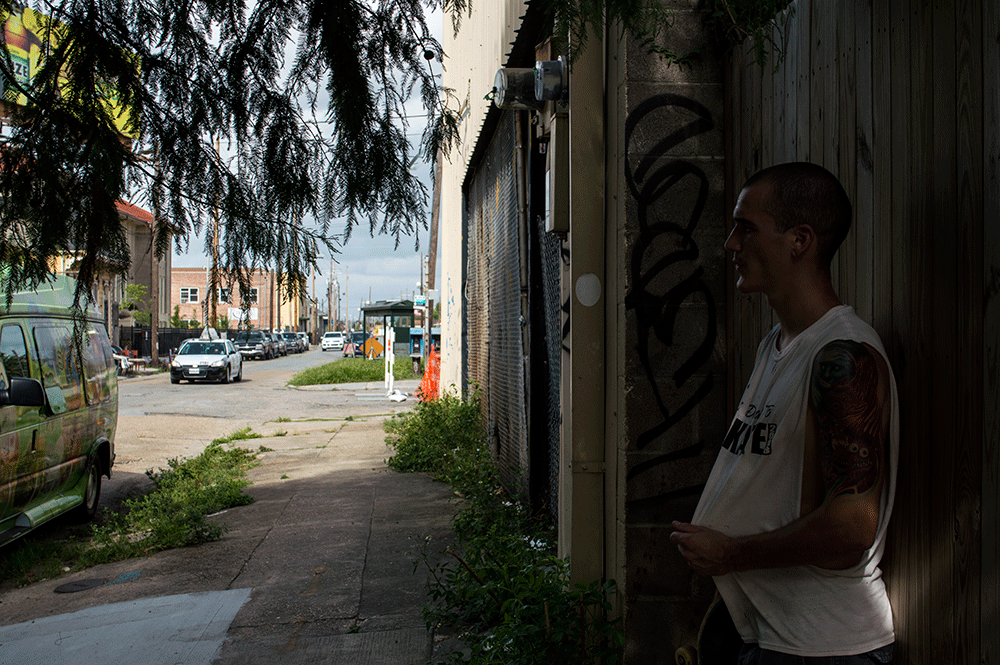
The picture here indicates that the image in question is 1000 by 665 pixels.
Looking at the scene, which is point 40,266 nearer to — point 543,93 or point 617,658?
point 543,93

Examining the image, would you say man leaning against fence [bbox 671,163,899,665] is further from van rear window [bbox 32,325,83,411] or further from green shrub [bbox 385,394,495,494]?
van rear window [bbox 32,325,83,411]

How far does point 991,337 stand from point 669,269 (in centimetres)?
175

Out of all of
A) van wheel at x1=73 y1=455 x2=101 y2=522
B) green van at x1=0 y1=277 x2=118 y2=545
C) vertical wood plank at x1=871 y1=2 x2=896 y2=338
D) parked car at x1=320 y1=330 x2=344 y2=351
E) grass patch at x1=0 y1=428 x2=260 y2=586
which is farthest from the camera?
parked car at x1=320 y1=330 x2=344 y2=351

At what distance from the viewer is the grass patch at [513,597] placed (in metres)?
3.12

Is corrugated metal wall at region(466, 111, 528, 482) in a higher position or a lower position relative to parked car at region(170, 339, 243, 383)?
higher

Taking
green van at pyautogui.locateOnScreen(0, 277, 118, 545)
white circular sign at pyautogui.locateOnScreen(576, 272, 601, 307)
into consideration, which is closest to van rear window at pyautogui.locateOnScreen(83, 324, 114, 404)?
green van at pyautogui.locateOnScreen(0, 277, 118, 545)

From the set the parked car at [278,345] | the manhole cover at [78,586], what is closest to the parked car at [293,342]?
the parked car at [278,345]

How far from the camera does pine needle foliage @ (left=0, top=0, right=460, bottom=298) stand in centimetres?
363

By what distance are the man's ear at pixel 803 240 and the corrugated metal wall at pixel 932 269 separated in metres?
0.27

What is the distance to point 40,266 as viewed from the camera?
3.74 metres

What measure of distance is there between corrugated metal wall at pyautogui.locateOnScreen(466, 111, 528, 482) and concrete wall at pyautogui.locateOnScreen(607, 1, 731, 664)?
2813mm

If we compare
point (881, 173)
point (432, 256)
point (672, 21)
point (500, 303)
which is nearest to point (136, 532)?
point (500, 303)

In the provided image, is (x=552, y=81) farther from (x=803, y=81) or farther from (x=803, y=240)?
(x=803, y=240)

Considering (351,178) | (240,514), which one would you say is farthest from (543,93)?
(240,514)
